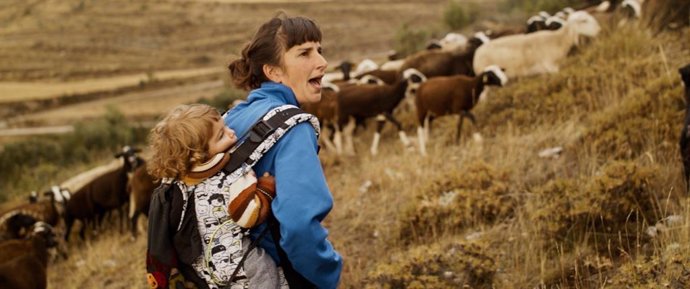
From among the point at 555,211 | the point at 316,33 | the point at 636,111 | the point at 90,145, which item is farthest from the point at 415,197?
the point at 90,145

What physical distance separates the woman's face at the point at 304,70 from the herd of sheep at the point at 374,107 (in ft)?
17.5

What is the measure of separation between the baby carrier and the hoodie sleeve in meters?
0.07

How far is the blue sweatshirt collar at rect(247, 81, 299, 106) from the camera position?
9.45 ft

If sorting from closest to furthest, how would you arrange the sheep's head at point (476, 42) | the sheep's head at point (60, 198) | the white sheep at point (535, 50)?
the sheep's head at point (60, 198) < the white sheep at point (535, 50) < the sheep's head at point (476, 42)

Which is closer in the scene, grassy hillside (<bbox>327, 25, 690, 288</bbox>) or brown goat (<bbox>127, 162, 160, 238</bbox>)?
grassy hillside (<bbox>327, 25, 690, 288</bbox>)

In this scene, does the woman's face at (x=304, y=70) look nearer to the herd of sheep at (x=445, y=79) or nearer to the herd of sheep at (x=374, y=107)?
the herd of sheep at (x=374, y=107)

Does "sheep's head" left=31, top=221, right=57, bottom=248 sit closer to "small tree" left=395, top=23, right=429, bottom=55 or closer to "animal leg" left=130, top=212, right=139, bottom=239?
"animal leg" left=130, top=212, right=139, bottom=239

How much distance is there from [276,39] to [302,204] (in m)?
0.75

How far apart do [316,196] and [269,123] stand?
338 millimetres

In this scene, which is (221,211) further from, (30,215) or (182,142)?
(30,215)

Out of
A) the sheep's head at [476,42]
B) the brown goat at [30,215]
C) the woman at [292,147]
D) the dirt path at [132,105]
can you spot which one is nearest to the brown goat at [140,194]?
the brown goat at [30,215]

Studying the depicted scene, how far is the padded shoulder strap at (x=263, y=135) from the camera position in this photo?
103 inches

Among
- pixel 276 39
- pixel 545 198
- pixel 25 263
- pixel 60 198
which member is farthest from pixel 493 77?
pixel 276 39

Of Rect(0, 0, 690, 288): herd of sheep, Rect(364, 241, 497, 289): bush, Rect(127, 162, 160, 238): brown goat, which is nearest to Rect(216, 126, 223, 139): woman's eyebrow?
Rect(364, 241, 497, 289): bush
